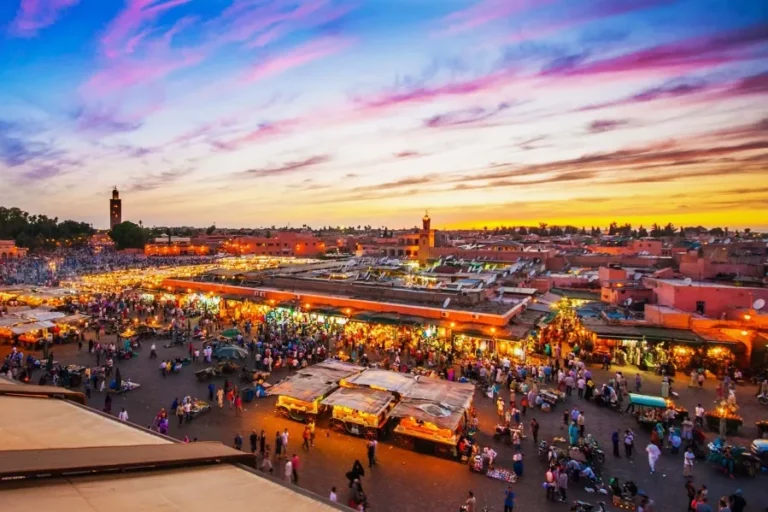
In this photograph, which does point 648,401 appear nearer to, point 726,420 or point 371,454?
point 726,420

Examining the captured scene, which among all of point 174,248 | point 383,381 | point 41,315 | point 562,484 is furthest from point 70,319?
point 174,248

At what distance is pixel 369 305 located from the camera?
23.5m

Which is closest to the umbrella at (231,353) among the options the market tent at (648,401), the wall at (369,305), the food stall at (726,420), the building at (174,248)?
the wall at (369,305)

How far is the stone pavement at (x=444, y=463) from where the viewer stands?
31.6 feet

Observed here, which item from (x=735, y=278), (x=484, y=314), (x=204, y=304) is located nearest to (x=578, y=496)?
(x=484, y=314)

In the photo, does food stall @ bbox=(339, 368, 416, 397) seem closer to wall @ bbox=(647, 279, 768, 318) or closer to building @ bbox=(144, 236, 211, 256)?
wall @ bbox=(647, 279, 768, 318)

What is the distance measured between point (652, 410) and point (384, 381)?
335 inches

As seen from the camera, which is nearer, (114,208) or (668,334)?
(668,334)

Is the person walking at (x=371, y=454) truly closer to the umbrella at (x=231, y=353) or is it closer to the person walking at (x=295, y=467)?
the person walking at (x=295, y=467)

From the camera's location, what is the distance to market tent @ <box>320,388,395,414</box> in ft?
40.2

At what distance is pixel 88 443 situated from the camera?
338cm

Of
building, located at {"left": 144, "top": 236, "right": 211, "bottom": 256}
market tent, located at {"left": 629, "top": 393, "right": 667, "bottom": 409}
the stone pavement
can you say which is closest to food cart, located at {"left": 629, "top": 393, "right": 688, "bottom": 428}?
market tent, located at {"left": 629, "top": 393, "right": 667, "bottom": 409}

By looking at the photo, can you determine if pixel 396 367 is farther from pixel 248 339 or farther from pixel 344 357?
pixel 248 339

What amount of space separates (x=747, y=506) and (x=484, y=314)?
1134 cm
